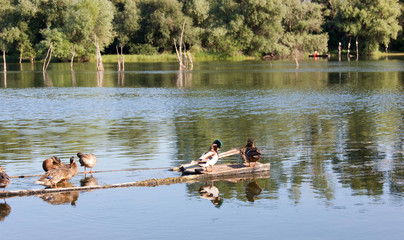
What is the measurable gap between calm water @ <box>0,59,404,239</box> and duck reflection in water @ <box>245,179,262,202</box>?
0.05m

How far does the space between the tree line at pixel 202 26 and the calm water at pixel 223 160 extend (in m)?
55.5

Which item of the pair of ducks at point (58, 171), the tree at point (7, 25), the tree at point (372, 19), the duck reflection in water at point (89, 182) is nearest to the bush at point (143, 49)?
the tree at point (7, 25)

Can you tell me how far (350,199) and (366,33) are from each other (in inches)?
3894

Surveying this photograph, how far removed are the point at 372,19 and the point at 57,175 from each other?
328 ft

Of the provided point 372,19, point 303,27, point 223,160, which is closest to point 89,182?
point 223,160

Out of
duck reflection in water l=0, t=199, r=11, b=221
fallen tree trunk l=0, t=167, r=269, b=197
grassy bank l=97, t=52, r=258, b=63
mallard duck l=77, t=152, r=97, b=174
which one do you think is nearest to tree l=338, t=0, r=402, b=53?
grassy bank l=97, t=52, r=258, b=63

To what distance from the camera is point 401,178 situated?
16.8 meters

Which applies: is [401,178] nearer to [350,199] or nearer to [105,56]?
[350,199]

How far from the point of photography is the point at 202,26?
354ft

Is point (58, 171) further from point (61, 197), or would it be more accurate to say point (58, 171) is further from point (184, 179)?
point (184, 179)

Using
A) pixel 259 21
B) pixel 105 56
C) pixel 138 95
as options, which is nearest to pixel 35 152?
pixel 138 95

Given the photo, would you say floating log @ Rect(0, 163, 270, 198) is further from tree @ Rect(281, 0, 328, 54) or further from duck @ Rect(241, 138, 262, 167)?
tree @ Rect(281, 0, 328, 54)

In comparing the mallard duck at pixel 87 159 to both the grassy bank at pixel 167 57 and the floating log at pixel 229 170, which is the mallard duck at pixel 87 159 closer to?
the floating log at pixel 229 170

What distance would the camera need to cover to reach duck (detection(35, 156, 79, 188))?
623 inches
